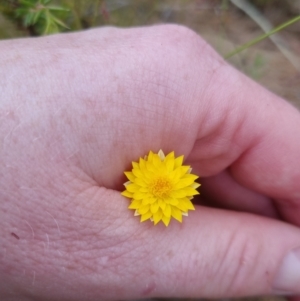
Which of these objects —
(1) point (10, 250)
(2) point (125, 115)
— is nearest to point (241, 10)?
(2) point (125, 115)

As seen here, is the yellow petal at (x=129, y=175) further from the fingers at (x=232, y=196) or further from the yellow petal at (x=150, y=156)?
the fingers at (x=232, y=196)

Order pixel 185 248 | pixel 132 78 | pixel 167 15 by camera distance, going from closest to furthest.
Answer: pixel 132 78
pixel 185 248
pixel 167 15

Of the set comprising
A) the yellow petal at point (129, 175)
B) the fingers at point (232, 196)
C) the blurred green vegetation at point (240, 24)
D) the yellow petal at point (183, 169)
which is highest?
the blurred green vegetation at point (240, 24)

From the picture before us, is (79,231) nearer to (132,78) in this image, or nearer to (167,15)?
(132,78)

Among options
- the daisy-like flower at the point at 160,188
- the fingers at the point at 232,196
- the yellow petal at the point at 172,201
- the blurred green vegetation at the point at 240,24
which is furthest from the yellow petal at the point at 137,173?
the blurred green vegetation at the point at 240,24

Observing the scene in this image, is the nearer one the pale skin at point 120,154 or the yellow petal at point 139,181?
the pale skin at point 120,154

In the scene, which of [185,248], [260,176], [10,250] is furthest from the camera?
[260,176]

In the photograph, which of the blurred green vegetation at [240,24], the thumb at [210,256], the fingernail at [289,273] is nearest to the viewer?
the thumb at [210,256]
